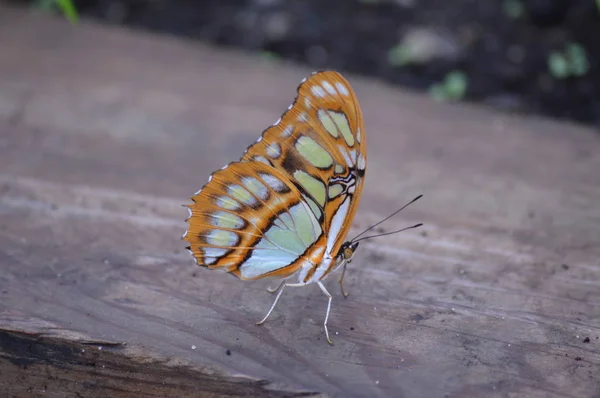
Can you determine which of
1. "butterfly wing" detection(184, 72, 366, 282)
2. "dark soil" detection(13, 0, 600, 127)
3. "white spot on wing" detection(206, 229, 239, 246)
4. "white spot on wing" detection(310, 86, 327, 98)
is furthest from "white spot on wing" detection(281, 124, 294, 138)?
Result: "dark soil" detection(13, 0, 600, 127)

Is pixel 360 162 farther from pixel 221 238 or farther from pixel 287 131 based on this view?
pixel 221 238

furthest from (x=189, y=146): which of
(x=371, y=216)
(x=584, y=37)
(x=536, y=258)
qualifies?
(x=584, y=37)

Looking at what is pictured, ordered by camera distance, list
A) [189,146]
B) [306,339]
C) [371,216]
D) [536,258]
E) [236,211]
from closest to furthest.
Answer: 1. [306,339]
2. [236,211]
3. [536,258]
4. [371,216]
5. [189,146]

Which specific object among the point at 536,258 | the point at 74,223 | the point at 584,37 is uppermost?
the point at 584,37

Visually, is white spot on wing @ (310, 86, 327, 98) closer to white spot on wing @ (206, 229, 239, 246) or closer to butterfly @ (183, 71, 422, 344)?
butterfly @ (183, 71, 422, 344)

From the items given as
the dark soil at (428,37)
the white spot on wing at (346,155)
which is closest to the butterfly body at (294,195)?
the white spot on wing at (346,155)

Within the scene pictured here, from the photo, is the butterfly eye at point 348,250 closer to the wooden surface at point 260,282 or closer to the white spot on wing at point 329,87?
the wooden surface at point 260,282

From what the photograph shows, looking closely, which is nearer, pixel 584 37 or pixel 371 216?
pixel 371 216

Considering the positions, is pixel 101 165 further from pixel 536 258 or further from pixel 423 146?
pixel 536 258
